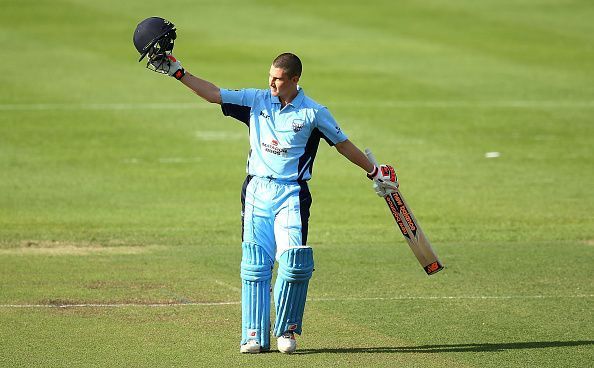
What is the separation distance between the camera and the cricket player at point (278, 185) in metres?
7.84

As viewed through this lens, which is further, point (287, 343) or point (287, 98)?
point (287, 98)

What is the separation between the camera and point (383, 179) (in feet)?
26.9

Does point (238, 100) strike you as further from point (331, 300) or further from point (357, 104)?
point (357, 104)

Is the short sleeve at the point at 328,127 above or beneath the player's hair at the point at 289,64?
beneath

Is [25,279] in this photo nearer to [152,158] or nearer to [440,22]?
[152,158]

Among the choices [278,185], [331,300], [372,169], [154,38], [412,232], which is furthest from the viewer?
[331,300]

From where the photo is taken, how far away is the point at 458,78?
71.0 ft

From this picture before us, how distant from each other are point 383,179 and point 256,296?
4.20 ft

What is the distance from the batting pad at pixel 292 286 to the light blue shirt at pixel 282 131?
0.59 m

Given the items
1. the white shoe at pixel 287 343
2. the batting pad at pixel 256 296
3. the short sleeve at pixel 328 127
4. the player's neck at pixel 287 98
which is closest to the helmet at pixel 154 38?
the player's neck at pixel 287 98

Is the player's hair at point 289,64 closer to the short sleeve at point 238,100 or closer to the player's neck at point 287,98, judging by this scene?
the player's neck at point 287,98

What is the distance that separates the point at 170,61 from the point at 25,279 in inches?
123

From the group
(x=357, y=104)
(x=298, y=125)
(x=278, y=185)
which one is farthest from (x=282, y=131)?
(x=357, y=104)

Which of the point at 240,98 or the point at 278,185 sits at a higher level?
the point at 240,98
